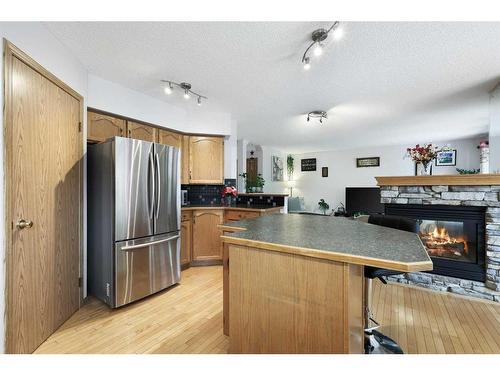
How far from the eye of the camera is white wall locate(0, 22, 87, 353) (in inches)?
52.2

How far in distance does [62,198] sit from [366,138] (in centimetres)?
570

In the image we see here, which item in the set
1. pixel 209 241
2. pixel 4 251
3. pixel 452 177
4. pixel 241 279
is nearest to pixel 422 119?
pixel 452 177

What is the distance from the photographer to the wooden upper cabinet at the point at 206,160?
3459 millimetres

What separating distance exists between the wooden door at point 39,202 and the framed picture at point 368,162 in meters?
6.56

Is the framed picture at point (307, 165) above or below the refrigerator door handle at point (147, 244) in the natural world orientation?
above

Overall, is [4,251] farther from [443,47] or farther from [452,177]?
[452,177]

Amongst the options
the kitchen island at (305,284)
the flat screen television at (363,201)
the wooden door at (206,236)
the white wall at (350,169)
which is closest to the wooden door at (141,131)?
the wooden door at (206,236)

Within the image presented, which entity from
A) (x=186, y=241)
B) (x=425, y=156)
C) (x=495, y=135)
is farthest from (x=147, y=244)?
(x=495, y=135)

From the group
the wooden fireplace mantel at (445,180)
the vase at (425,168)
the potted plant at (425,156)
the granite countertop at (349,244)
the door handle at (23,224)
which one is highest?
the potted plant at (425,156)

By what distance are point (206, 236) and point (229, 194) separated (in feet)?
2.46

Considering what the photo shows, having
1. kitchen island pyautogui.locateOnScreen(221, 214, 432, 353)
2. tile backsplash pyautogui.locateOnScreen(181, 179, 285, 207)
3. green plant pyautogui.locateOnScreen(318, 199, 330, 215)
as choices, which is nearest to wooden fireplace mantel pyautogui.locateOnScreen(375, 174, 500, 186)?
tile backsplash pyautogui.locateOnScreen(181, 179, 285, 207)

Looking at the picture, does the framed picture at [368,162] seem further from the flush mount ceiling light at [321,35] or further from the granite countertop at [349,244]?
the granite countertop at [349,244]

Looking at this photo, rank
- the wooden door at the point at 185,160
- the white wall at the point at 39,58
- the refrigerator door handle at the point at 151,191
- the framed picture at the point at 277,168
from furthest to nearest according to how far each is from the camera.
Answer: the framed picture at the point at 277,168 → the wooden door at the point at 185,160 → the refrigerator door handle at the point at 151,191 → the white wall at the point at 39,58

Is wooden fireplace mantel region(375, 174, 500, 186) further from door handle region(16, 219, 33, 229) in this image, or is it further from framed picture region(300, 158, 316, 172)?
framed picture region(300, 158, 316, 172)
